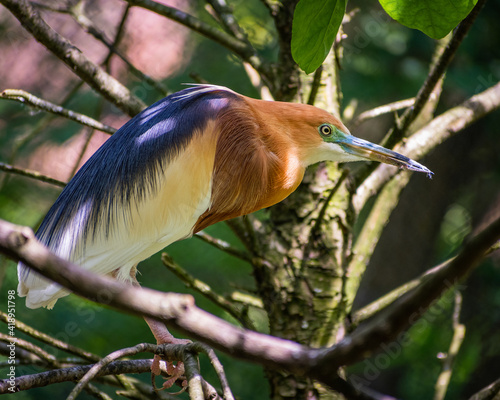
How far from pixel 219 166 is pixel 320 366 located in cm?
125

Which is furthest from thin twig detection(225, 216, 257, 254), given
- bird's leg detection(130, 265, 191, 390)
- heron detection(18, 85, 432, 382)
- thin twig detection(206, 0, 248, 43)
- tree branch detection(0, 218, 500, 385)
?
tree branch detection(0, 218, 500, 385)

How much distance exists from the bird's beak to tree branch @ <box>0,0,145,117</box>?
662mm

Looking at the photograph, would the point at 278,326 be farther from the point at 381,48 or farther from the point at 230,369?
the point at 381,48

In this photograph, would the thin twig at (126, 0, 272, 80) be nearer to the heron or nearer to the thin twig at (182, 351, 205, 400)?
the heron

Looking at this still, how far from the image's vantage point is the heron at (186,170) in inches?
66.2

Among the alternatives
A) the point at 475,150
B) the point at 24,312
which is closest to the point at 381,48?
the point at 475,150

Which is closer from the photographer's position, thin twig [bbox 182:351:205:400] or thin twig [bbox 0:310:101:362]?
thin twig [bbox 182:351:205:400]

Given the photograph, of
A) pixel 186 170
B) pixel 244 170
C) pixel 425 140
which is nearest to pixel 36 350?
pixel 186 170

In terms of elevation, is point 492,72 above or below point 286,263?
above

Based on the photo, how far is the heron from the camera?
1.68 metres

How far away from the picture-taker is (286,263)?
1730mm

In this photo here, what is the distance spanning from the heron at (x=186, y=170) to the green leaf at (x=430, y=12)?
2.47 ft

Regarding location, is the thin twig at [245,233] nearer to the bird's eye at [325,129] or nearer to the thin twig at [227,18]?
the bird's eye at [325,129]

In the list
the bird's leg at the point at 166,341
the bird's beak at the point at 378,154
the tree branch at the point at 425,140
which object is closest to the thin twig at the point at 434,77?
the bird's beak at the point at 378,154
